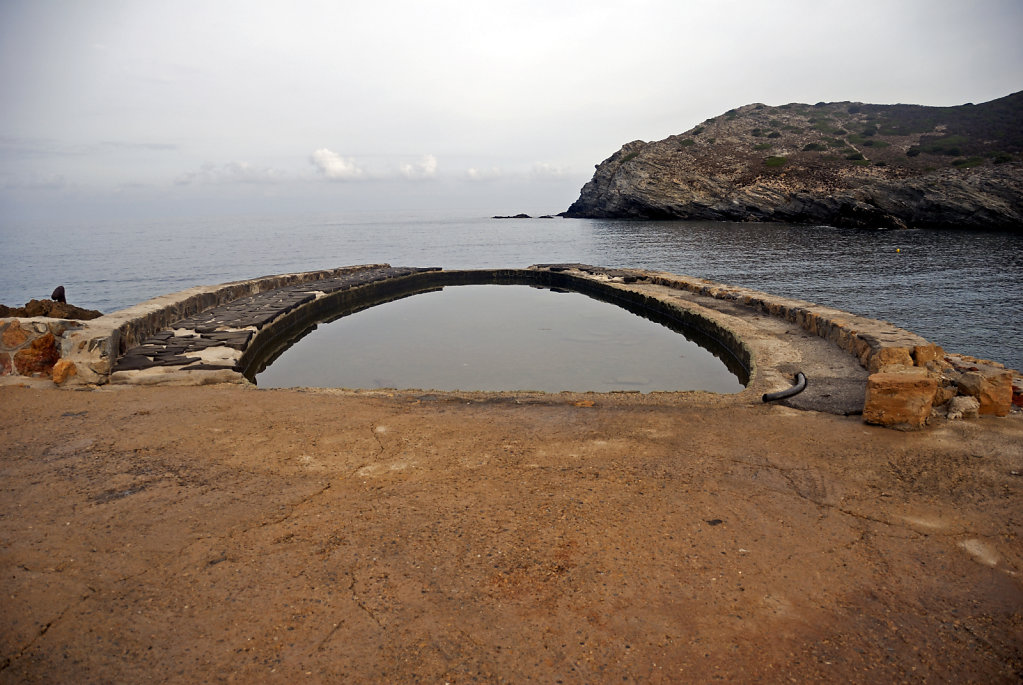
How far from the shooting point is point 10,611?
3.02m

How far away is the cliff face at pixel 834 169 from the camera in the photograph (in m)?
49.3

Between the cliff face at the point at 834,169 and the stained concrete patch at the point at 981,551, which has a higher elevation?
the cliff face at the point at 834,169

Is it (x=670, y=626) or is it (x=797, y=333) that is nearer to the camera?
(x=670, y=626)

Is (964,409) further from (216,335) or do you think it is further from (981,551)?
(216,335)

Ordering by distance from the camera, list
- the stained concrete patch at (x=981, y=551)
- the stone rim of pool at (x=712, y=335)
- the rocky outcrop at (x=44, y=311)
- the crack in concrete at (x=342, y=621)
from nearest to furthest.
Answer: the crack in concrete at (x=342, y=621) < the stained concrete patch at (x=981, y=551) < the stone rim of pool at (x=712, y=335) < the rocky outcrop at (x=44, y=311)

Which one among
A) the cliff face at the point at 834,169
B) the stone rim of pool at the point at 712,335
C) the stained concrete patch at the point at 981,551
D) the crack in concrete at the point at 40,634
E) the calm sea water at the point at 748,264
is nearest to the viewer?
the crack in concrete at the point at 40,634

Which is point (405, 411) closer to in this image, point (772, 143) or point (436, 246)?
point (436, 246)

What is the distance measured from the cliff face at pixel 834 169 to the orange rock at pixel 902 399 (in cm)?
5362

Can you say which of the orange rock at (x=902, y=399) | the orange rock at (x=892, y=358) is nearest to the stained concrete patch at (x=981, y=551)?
the orange rock at (x=902, y=399)

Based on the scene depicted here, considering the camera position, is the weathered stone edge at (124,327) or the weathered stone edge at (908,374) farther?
the weathered stone edge at (124,327)

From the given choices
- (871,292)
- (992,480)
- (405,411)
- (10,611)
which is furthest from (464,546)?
(871,292)

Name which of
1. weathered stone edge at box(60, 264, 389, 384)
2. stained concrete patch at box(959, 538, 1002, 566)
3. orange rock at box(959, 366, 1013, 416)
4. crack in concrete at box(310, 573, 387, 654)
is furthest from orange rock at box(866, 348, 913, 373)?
weathered stone edge at box(60, 264, 389, 384)

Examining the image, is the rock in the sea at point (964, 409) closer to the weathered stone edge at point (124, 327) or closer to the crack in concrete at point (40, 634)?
the crack in concrete at point (40, 634)

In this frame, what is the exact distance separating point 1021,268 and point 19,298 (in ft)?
167
